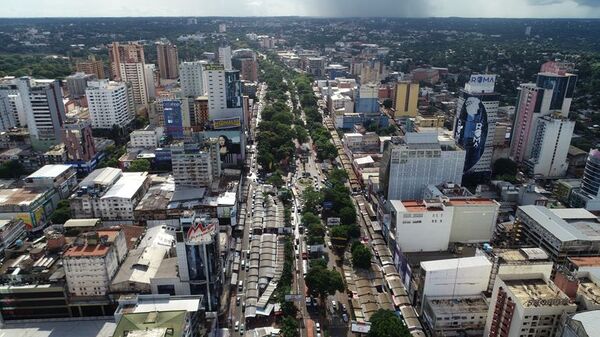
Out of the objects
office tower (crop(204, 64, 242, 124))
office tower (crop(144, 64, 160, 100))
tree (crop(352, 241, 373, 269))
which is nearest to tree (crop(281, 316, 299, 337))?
tree (crop(352, 241, 373, 269))

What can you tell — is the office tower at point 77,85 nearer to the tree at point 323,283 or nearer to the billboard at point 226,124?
the billboard at point 226,124

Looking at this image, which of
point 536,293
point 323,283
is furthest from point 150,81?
point 536,293

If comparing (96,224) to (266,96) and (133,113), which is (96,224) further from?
(266,96)

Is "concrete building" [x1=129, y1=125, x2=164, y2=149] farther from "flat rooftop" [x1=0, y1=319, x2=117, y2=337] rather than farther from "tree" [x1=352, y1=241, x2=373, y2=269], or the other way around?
"tree" [x1=352, y1=241, x2=373, y2=269]

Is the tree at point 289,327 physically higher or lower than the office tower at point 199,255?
lower

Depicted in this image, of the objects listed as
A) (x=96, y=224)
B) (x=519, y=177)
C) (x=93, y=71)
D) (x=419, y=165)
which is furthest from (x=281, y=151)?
(x=93, y=71)

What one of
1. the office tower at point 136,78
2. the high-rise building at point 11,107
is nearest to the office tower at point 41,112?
the high-rise building at point 11,107
